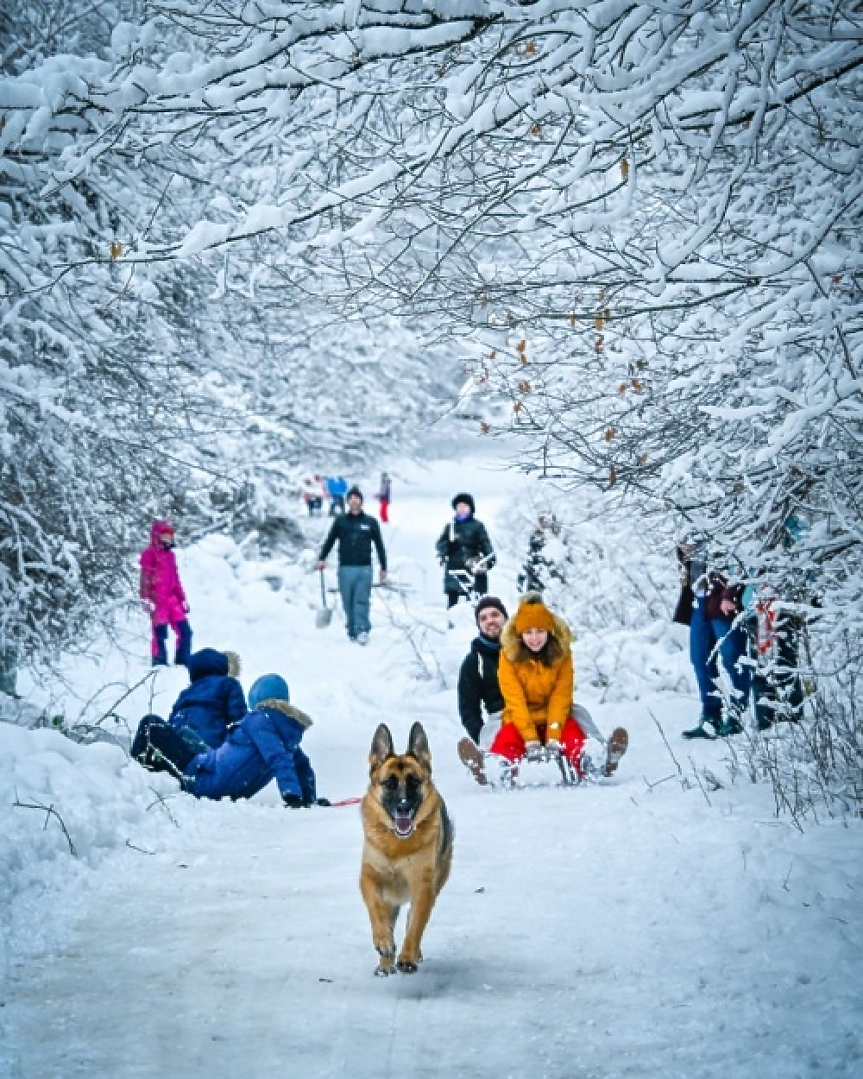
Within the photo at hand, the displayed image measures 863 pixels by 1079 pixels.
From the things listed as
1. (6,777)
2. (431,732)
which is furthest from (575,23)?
(431,732)

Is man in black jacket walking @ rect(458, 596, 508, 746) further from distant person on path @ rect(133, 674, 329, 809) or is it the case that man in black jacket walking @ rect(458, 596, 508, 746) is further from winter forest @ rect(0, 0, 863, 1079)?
distant person on path @ rect(133, 674, 329, 809)

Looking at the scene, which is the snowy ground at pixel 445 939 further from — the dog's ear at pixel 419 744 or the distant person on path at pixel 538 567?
the distant person on path at pixel 538 567

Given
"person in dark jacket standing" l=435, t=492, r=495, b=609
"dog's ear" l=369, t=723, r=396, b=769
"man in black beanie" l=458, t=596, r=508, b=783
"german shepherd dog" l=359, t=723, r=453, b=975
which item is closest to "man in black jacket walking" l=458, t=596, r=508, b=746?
"man in black beanie" l=458, t=596, r=508, b=783

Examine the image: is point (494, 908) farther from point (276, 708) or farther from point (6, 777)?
point (276, 708)

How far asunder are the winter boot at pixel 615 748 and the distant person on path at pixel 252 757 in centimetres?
205

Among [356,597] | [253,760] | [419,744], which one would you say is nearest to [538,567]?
[356,597]

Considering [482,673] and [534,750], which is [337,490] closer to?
[482,673]

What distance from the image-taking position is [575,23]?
3.27 metres

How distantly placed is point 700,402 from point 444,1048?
3574mm

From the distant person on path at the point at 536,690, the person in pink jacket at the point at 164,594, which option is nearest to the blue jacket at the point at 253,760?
the distant person on path at the point at 536,690

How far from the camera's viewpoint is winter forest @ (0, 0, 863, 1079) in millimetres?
3541

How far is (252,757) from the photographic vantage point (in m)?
7.81

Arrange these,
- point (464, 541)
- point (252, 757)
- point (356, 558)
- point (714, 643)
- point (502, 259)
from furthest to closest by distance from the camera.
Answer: point (464, 541) → point (356, 558) → point (714, 643) → point (252, 757) → point (502, 259)

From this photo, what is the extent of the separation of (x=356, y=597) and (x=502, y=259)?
966 cm
